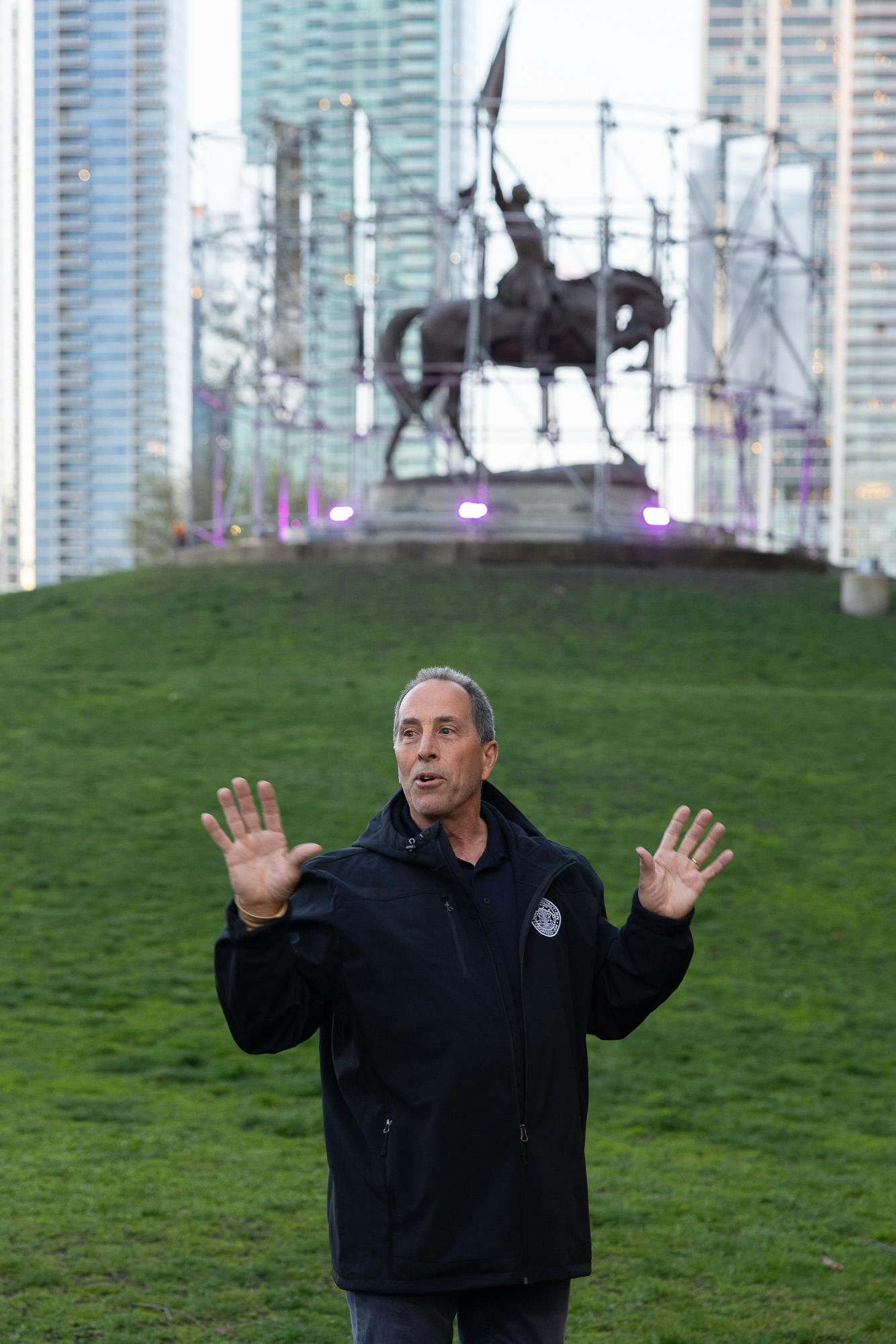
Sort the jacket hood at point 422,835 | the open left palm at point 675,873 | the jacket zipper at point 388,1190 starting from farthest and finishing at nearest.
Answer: the open left palm at point 675,873 < the jacket hood at point 422,835 < the jacket zipper at point 388,1190

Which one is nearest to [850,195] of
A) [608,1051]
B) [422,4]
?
[422,4]

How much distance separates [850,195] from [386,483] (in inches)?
2941

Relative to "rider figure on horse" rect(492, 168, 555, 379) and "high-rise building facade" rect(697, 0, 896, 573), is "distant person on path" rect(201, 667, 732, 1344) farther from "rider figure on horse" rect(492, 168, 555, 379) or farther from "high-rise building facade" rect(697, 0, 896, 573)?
"high-rise building facade" rect(697, 0, 896, 573)

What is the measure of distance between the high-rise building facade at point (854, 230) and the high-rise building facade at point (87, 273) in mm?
29570

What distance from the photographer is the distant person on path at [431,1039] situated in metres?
2.80

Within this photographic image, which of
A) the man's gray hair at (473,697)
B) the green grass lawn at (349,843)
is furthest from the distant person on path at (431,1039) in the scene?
the green grass lawn at (349,843)

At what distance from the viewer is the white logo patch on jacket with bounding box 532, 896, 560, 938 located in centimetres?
297

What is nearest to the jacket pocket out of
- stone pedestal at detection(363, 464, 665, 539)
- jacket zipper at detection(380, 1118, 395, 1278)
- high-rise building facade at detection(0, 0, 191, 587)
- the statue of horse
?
jacket zipper at detection(380, 1118, 395, 1278)

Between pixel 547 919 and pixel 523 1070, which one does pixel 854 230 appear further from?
pixel 523 1070

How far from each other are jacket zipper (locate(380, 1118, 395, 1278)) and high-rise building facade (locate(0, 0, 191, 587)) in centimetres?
8934

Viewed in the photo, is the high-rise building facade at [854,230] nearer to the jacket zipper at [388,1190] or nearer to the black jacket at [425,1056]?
the black jacket at [425,1056]

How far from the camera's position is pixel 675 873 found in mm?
3197

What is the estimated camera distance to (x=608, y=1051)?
9.04 m

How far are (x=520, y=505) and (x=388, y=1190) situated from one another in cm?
2260
